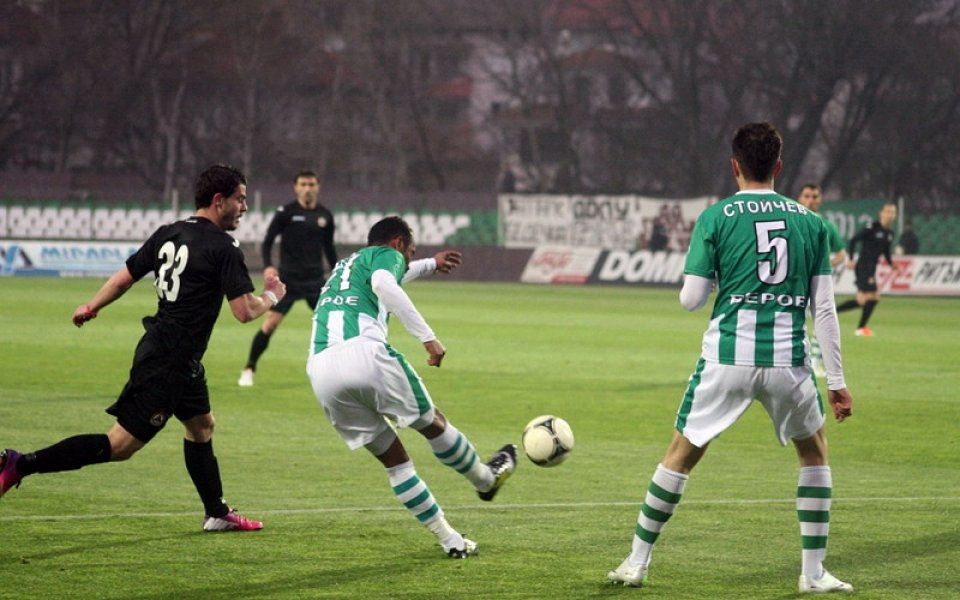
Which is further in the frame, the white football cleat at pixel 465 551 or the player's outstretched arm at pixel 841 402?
the white football cleat at pixel 465 551

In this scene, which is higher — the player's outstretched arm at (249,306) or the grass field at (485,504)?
the player's outstretched arm at (249,306)

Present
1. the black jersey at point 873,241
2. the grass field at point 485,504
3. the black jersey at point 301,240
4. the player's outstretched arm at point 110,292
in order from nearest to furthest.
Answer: the grass field at point 485,504 → the player's outstretched arm at point 110,292 → the black jersey at point 301,240 → the black jersey at point 873,241

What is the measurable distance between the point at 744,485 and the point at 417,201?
40.4m

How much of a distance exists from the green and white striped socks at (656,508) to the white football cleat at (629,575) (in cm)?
2

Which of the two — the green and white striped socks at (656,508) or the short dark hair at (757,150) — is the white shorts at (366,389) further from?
the short dark hair at (757,150)

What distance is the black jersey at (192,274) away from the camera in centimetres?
819

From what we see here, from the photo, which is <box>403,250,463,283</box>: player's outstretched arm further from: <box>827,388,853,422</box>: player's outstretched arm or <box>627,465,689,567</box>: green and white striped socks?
<box>827,388,853,422</box>: player's outstretched arm

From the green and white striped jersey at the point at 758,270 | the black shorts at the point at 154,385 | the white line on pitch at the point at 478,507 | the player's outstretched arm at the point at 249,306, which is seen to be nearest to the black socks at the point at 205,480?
the black shorts at the point at 154,385

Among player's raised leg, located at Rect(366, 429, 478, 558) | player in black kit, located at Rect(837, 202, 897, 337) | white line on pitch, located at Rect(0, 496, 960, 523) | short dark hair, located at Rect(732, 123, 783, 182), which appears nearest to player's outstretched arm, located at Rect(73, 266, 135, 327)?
white line on pitch, located at Rect(0, 496, 960, 523)

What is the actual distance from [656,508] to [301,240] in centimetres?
1059

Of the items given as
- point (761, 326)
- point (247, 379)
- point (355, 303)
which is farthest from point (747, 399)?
point (247, 379)

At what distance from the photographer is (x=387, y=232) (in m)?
8.20

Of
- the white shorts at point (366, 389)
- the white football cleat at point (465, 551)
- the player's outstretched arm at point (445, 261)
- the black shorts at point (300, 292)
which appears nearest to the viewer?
the white shorts at point (366, 389)

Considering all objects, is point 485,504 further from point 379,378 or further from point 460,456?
point 379,378
